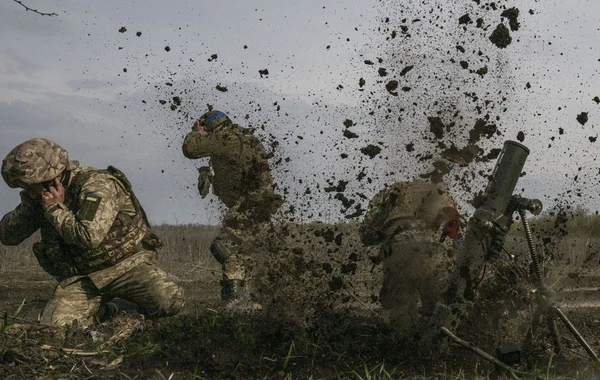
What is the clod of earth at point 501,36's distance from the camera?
23.2 feet

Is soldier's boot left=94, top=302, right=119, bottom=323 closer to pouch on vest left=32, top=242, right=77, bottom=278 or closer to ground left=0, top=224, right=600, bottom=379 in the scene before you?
ground left=0, top=224, right=600, bottom=379

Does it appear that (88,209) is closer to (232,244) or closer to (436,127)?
(232,244)

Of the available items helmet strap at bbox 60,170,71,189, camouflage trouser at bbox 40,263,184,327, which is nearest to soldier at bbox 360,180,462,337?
camouflage trouser at bbox 40,263,184,327

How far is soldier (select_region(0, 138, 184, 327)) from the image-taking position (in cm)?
671

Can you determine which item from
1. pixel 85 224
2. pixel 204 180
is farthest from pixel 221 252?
pixel 85 224

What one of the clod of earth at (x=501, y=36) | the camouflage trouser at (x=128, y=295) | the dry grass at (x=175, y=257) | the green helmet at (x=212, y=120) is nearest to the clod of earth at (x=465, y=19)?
the clod of earth at (x=501, y=36)

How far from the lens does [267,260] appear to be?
7898 millimetres

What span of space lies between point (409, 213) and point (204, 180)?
2836 millimetres

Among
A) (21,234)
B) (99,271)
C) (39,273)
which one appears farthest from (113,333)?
(39,273)

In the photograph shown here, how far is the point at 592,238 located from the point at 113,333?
15.6 metres

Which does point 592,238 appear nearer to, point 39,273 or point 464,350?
point 39,273

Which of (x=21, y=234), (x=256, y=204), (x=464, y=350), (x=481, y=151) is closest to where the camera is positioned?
(x=464, y=350)

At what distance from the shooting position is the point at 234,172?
9086mm

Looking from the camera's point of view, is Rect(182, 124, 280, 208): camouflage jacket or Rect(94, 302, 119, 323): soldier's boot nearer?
Rect(94, 302, 119, 323): soldier's boot
